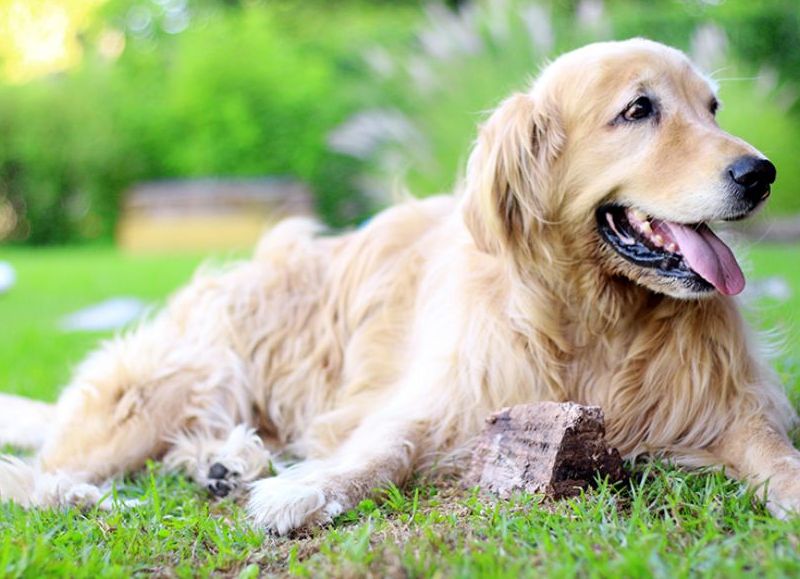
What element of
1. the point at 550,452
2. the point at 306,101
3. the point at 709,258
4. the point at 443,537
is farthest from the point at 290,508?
the point at 306,101

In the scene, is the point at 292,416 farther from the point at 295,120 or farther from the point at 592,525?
the point at 295,120

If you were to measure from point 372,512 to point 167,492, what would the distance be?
98 centimetres

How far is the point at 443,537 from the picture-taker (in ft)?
8.47

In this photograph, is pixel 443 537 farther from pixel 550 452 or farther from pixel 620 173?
pixel 620 173

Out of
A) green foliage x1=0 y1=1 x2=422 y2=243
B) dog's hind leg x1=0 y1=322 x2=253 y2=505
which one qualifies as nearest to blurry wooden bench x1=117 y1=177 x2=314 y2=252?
green foliage x1=0 y1=1 x2=422 y2=243

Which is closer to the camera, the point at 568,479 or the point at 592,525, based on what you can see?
the point at 592,525

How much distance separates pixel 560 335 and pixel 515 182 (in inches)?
21.0

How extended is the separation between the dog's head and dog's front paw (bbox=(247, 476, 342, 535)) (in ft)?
3.38

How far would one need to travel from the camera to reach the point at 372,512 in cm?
304

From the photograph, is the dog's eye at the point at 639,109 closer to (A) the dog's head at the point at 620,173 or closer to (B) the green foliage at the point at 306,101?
(A) the dog's head at the point at 620,173

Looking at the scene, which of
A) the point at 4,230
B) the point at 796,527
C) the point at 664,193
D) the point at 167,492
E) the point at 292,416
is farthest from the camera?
the point at 4,230

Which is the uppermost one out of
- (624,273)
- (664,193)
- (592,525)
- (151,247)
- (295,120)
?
(664,193)

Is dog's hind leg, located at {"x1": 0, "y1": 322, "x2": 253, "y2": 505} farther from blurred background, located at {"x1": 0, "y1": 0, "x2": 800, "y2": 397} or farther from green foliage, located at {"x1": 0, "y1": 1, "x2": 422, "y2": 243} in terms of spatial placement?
green foliage, located at {"x1": 0, "y1": 1, "x2": 422, "y2": 243}

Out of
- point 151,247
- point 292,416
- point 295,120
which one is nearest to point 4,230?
point 151,247
